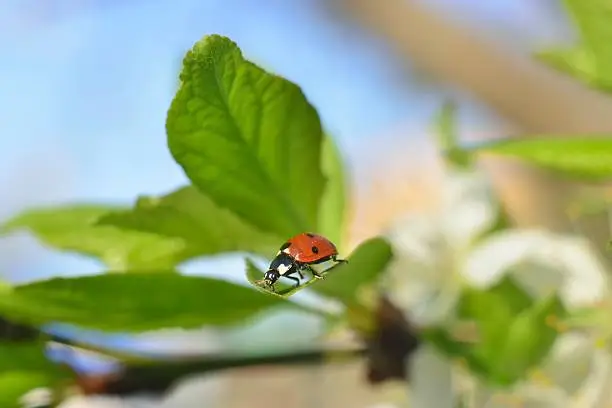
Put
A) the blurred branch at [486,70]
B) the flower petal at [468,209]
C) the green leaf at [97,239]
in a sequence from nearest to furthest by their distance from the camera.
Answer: the green leaf at [97,239]
the flower petal at [468,209]
the blurred branch at [486,70]

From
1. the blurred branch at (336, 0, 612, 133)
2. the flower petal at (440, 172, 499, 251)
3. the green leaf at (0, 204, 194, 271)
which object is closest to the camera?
the green leaf at (0, 204, 194, 271)

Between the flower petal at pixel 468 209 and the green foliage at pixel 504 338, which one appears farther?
the flower petal at pixel 468 209

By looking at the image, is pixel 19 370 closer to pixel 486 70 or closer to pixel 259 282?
pixel 259 282

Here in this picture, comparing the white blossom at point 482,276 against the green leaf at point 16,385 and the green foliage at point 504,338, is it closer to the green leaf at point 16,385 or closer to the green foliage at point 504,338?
the green foliage at point 504,338

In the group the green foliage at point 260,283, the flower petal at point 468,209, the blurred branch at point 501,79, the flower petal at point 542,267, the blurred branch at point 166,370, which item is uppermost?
the blurred branch at point 501,79

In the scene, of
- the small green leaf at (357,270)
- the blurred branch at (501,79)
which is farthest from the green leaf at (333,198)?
the blurred branch at (501,79)

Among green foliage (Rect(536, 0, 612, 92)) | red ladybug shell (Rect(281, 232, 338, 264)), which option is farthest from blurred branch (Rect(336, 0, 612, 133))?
red ladybug shell (Rect(281, 232, 338, 264))

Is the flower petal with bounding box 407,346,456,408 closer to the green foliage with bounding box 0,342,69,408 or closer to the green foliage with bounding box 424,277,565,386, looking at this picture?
the green foliage with bounding box 424,277,565,386
